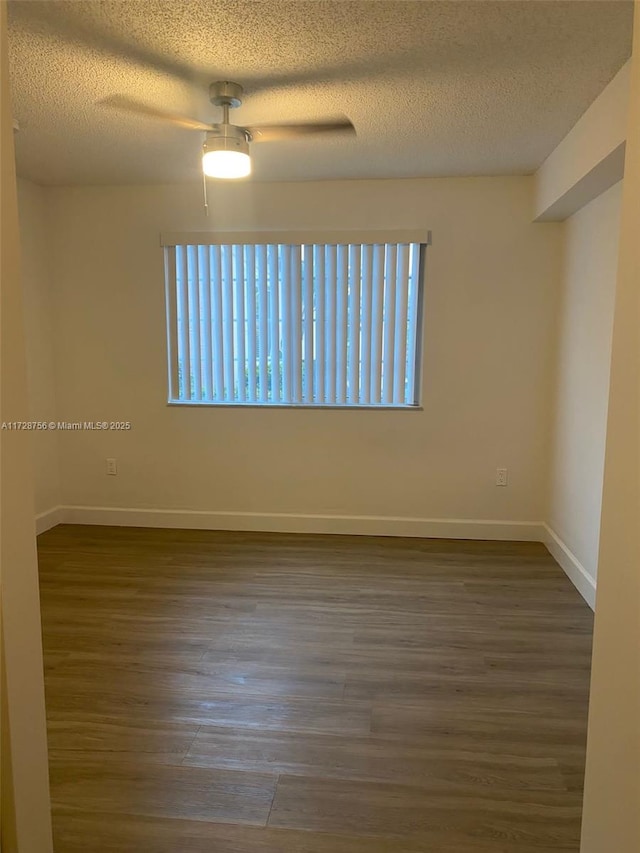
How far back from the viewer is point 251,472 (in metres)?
4.11

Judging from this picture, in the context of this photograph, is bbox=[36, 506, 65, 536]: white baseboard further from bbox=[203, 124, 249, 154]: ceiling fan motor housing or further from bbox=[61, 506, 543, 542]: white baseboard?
bbox=[203, 124, 249, 154]: ceiling fan motor housing

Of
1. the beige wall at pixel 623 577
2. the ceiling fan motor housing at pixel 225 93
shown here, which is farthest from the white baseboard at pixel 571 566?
the ceiling fan motor housing at pixel 225 93

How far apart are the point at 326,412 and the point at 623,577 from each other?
2.96 metres

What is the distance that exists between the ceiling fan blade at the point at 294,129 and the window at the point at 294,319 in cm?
139

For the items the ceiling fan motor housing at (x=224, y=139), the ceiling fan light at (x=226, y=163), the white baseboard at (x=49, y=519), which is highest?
the ceiling fan motor housing at (x=224, y=139)

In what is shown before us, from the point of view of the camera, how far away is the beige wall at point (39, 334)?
3.83 metres

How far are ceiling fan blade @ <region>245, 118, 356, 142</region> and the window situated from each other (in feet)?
4.55

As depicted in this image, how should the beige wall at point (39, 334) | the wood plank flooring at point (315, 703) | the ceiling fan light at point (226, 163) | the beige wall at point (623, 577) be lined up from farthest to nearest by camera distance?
the beige wall at point (39, 334) < the ceiling fan light at point (226, 163) < the wood plank flooring at point (315, 703) < the beige wall at point (623, 577)

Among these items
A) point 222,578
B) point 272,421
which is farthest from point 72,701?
point 272,421

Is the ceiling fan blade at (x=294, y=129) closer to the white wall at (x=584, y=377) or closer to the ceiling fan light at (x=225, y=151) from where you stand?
the ceiling fan light at (x=225, y=151)

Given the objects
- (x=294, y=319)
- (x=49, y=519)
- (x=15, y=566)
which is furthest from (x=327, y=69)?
(x=49, y=519)

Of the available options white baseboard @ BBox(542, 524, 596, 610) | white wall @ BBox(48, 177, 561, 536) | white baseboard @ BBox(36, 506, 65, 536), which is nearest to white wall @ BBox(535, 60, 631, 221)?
white wall @ BBox(48, 177, 561, 536)

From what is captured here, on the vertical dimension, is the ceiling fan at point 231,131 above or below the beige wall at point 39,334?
above

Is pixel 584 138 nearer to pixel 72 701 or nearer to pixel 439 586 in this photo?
pixel 439 586
